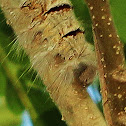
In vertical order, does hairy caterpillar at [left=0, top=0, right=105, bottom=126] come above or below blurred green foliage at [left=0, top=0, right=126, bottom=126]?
above

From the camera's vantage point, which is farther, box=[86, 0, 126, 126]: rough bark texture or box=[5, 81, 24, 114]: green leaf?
box=[5, 81, 24, 114]: green leaf

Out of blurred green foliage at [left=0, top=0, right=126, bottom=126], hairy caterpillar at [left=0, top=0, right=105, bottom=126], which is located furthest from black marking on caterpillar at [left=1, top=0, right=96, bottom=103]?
blurred green foliage at [left=0, top=0, right=126, bottom=126]

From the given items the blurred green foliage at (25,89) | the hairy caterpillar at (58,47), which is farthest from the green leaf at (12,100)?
the hairy caterpillar at (58,47)

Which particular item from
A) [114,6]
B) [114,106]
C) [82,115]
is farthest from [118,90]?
[114,6]

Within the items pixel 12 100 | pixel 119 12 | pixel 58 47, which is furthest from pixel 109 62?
pixel 12 100

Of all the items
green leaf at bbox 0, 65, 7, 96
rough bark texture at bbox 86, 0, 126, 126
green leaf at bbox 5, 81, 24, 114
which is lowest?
green leaf at bbox 5, 81, 24, 114

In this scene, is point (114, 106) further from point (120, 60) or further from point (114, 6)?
point (114, 6)

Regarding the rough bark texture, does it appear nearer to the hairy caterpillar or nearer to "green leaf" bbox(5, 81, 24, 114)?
the hairy caterpillar

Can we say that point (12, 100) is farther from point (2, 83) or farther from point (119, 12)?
point (119, 12)
